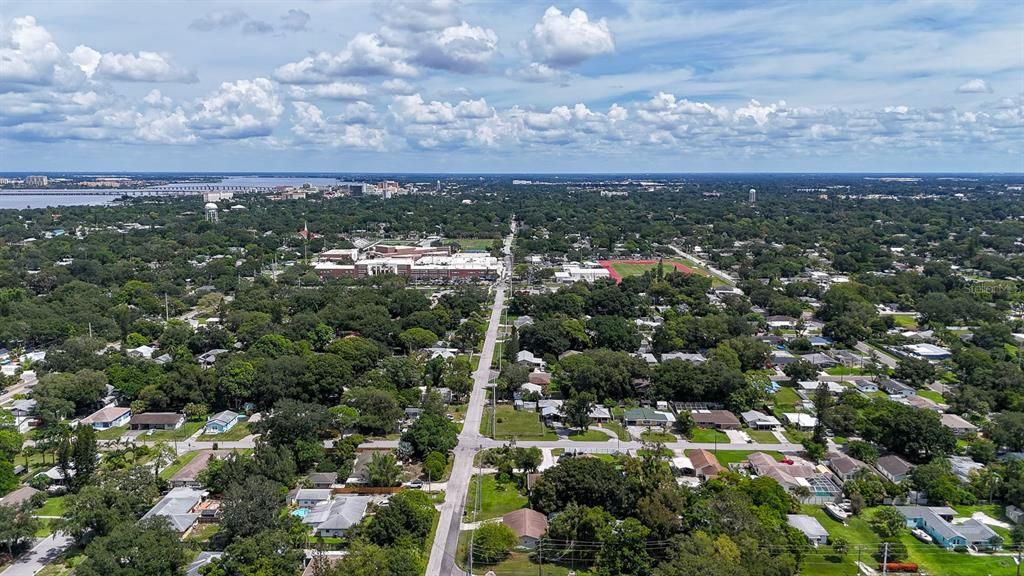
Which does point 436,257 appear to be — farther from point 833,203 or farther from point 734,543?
point 833,203

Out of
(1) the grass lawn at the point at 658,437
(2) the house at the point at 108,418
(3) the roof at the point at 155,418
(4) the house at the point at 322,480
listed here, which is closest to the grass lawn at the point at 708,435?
(1) the grass lawn at the point at 658,437

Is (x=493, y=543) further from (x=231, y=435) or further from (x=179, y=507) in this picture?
(x=231, y=435)

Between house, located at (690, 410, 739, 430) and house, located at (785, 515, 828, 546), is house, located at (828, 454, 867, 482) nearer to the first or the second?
house, located at (785, 515, 828, 546)

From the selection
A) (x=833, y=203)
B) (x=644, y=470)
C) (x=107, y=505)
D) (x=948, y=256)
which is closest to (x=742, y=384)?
(x=644, y=470)

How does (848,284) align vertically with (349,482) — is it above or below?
above

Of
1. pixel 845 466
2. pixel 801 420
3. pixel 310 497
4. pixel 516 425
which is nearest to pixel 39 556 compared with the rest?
pixel 310 497

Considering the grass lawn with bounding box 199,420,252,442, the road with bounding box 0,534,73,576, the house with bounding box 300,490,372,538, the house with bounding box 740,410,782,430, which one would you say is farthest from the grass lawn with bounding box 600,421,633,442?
the road with bounding box 0,534,73,576
